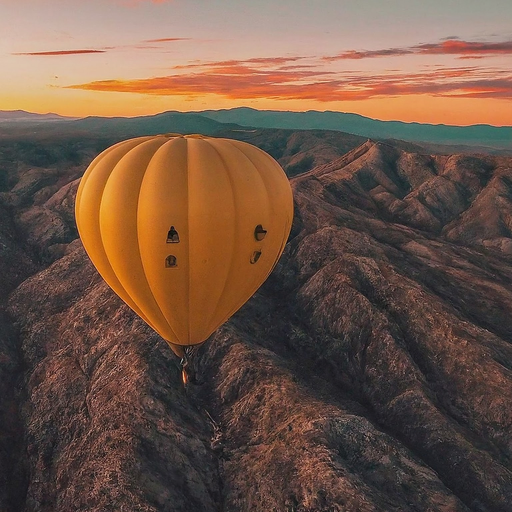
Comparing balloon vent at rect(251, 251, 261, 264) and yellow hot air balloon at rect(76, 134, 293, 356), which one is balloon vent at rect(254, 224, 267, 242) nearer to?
yellow hot air balloon at rect(76, 134, 293, 356)

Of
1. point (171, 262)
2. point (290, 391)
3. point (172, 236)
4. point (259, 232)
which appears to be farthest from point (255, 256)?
→ point (290, 391)

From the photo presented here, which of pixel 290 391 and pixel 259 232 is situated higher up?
pixel 259 232

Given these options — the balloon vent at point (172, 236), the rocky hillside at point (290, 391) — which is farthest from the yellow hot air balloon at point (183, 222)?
the rocky hillside at point (290, 391)

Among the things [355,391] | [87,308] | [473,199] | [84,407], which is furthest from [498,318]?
[473,199]

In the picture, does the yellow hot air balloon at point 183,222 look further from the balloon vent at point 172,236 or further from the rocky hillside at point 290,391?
the rocky hillside at point 290,391

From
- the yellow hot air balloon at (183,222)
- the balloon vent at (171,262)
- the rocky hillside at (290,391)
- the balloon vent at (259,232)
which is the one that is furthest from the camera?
the rocky hillside at (290,391)

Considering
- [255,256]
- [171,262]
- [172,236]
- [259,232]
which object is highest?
[172,236]

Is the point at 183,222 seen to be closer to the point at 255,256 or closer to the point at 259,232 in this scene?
the point at 259,232
